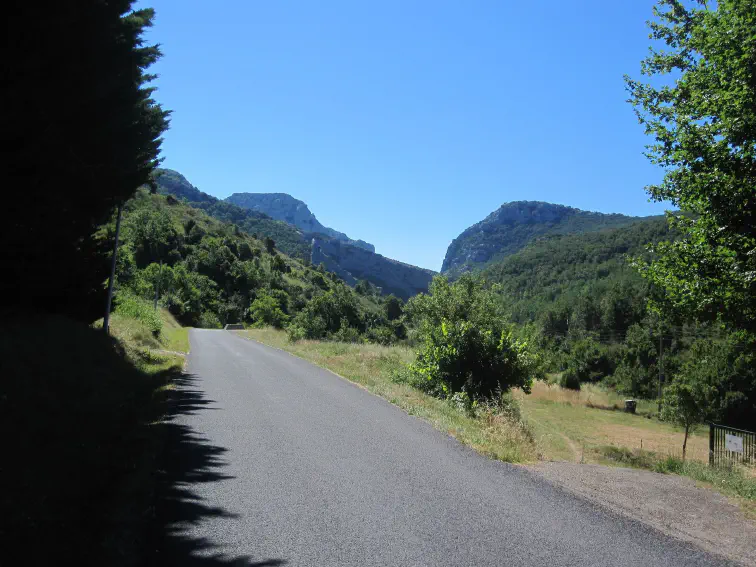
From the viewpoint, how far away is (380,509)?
16.8 feet

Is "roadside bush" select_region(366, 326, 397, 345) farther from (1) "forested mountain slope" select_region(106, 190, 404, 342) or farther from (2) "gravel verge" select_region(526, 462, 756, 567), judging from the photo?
(2) "gravel verge" select_region(526, 462, 756, 567)

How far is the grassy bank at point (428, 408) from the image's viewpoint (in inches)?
337

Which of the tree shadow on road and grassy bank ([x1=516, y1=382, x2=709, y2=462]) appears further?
grassy bank ([x1=516, y1=382, x2=709, y2=462])

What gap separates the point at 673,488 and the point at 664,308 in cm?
911

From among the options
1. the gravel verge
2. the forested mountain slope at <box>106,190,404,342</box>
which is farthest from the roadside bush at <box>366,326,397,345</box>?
the gravel verge

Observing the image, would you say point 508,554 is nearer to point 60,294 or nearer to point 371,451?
point 371,451

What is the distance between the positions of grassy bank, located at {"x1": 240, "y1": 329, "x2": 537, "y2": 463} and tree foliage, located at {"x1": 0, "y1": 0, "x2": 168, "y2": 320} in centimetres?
825

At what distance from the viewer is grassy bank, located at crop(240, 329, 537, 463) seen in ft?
28.1

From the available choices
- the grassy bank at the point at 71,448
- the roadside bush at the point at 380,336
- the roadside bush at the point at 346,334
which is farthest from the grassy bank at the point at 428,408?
the roadside bush at the point at 380,336

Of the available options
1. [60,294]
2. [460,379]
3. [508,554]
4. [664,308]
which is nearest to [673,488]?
[508,554]

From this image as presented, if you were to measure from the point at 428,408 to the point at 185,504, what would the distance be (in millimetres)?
8106

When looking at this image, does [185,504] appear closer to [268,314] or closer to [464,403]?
[464,403]

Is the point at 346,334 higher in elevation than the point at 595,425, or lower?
higher

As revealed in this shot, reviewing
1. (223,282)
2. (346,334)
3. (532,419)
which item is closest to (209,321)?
(223,282)
